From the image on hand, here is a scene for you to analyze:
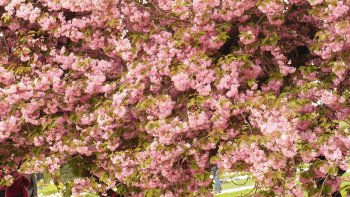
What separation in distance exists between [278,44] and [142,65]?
5.41 feet

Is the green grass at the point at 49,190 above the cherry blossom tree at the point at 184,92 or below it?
below

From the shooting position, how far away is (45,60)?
8625 mm

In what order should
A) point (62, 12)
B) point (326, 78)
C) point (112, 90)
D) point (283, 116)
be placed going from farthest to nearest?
point (62, 12)
point (112, 90)
point (326, 78)
point (283, 116)

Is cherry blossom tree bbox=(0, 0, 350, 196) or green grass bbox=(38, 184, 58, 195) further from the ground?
cherry blossom tree bbox=(0, 0, 350, 196)

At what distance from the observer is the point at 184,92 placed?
700 cm

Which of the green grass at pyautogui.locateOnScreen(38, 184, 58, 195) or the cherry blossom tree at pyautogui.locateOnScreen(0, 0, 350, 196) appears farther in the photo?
the green grass at pyautogui.locateOnScreen(38, 184, 58, 195)

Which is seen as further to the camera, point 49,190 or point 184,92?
point 49,190

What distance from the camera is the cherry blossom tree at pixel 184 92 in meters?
6.14

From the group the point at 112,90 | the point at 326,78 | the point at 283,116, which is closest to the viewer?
the point at 283,116

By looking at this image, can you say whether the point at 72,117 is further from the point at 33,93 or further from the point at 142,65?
the point at 142,65

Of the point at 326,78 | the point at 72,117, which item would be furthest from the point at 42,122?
the point at 326,78

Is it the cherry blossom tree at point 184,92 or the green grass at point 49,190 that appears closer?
the cherry blossom tree at point 184,92

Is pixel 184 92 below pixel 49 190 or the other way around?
the other way around

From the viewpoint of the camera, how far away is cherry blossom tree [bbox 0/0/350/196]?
20.1 ft
